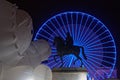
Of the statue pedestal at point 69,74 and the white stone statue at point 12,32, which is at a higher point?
the white stone statue at point 12,32

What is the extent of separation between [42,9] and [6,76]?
27.6 feet

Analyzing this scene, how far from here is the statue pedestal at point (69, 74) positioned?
493cm

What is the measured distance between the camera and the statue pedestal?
194 inches

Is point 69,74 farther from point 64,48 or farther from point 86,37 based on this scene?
point 86,37

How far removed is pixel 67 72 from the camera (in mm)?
5000

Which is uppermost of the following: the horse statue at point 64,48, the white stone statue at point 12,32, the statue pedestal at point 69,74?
the horse statue at point 64,48

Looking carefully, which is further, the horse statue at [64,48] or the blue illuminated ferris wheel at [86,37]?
the blue illuminated ferris wheel at [86,37]

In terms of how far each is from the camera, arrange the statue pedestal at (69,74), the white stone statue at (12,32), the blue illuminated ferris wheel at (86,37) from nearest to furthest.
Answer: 1. the white stone statue at (12,32)
2. the statue pedestal at (69,74)
3. the blue illuminated ferris wheel at (86,37)

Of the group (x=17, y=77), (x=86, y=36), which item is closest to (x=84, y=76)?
(x=86, y=36)

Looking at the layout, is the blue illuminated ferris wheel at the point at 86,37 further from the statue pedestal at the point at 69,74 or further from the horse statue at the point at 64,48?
the statue pedestal at the point at 69,74

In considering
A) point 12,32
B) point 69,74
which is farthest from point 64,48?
point 12,32

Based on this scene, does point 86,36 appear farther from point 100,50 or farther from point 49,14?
point 49,14

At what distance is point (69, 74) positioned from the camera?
4.98 meters

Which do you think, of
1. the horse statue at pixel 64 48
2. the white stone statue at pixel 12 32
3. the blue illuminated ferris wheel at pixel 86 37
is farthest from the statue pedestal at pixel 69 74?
the white stone statue at pixel 12 32
